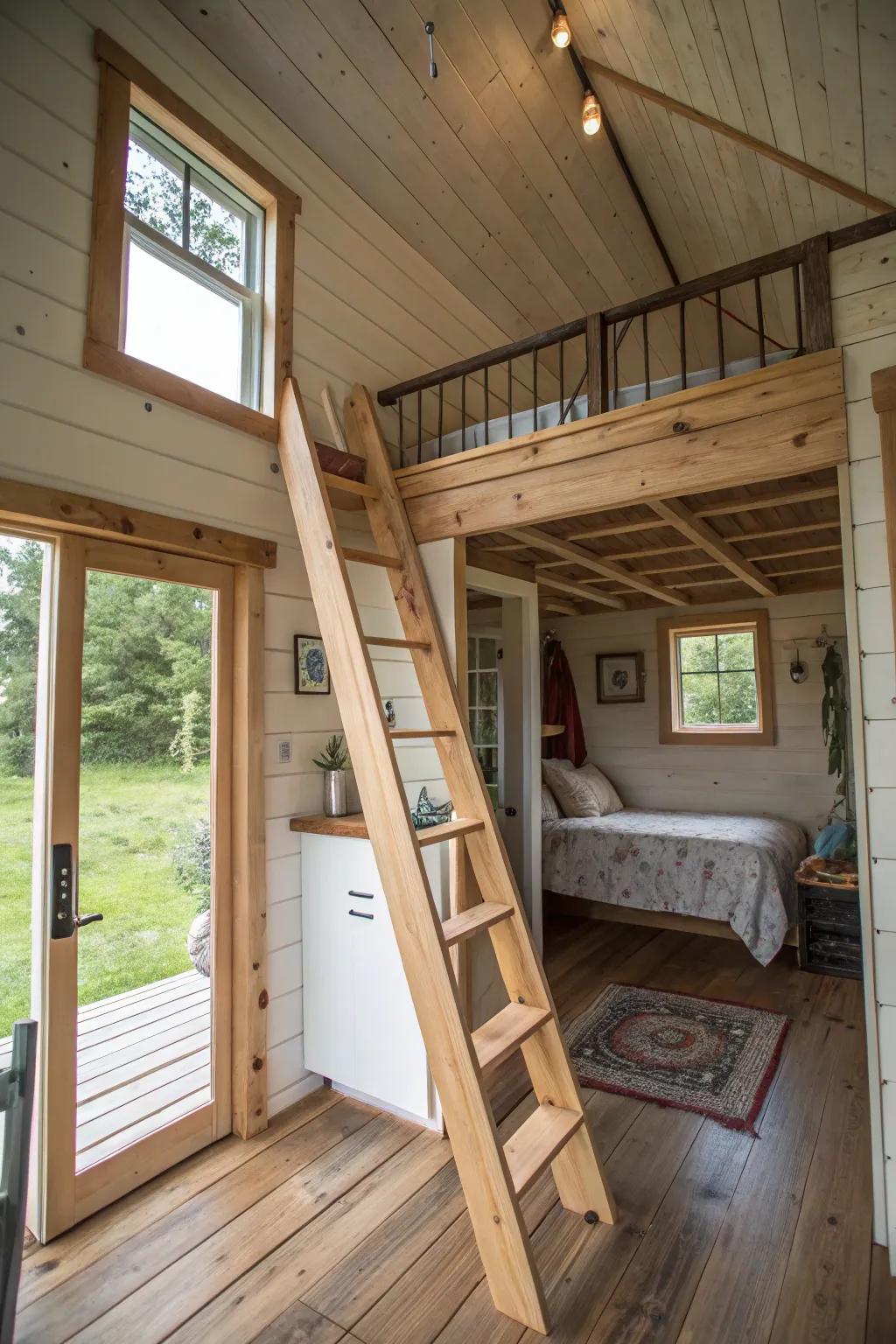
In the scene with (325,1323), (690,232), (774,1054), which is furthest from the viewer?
(690,232)

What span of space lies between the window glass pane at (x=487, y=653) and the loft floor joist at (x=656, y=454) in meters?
1.74

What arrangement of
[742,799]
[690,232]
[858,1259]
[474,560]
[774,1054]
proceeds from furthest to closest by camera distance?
[742,799] < [690,232] < [474,560] < [774,1054] < [858,1259]

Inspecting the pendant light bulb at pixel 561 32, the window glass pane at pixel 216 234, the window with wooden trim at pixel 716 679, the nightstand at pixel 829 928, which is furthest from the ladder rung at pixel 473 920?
the window with wooden trim at pixel 716 679

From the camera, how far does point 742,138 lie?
3.26 metres

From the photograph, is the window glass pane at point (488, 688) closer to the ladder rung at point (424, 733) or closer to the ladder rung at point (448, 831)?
the ladder rung at point (424, 733)

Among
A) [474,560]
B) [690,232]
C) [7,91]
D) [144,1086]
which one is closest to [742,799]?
[474,560]

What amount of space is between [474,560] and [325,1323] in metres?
2.87

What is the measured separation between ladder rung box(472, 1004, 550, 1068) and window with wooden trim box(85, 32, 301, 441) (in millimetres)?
2267

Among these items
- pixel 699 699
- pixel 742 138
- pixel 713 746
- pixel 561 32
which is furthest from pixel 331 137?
pixel 713 746

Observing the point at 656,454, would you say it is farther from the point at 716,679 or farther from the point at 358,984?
the point at 716,679

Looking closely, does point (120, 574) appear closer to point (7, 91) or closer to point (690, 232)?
point (7, 91)

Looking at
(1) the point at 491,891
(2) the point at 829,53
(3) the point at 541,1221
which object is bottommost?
(3) the point at 541,1221

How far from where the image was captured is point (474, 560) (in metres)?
3.51

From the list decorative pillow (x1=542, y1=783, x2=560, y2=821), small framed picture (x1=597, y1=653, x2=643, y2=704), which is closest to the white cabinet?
decorative pillow (x1=542, y1=783, x2=560, y2=821)
